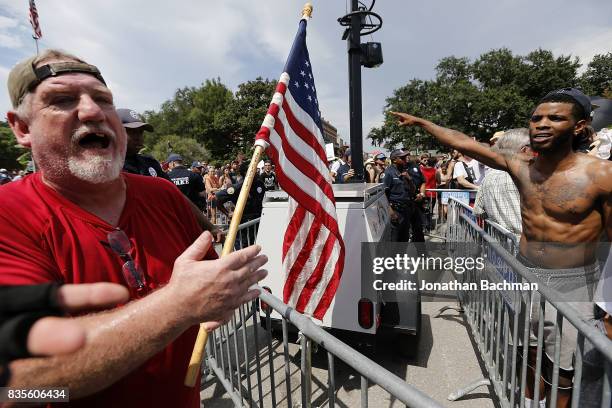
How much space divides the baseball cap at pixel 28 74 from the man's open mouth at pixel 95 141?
0.76 ft

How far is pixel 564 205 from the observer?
7.48 ft

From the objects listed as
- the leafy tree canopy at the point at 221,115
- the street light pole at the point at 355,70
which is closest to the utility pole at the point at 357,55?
the street light pole at the point at 355,70

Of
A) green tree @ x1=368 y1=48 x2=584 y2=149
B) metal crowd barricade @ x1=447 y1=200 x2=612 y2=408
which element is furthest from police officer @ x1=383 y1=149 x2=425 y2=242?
green tree @ x1=368 y1=48 x2=584 y2=149

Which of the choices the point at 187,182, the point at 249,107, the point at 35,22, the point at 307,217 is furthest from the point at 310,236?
the point at 249,107

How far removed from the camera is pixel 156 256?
4.34 ft

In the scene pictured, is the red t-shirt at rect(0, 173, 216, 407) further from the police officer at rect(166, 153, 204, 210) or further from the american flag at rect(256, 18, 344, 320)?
the police officer at rect(166, 153, 204, 210)

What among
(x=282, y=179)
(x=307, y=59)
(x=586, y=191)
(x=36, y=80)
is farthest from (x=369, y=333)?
(x=36, y=80)

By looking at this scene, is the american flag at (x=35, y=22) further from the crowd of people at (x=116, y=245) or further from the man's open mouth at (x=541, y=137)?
the man's open mouth at (x=541, y=137)

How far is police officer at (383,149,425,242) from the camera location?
20.4 ft

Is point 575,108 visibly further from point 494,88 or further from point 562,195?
point 494,88

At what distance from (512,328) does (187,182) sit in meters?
4.89

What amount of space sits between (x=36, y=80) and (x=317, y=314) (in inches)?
89.9

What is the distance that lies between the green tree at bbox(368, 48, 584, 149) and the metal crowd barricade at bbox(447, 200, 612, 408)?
158ft

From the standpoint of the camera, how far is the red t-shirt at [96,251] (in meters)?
0.99
